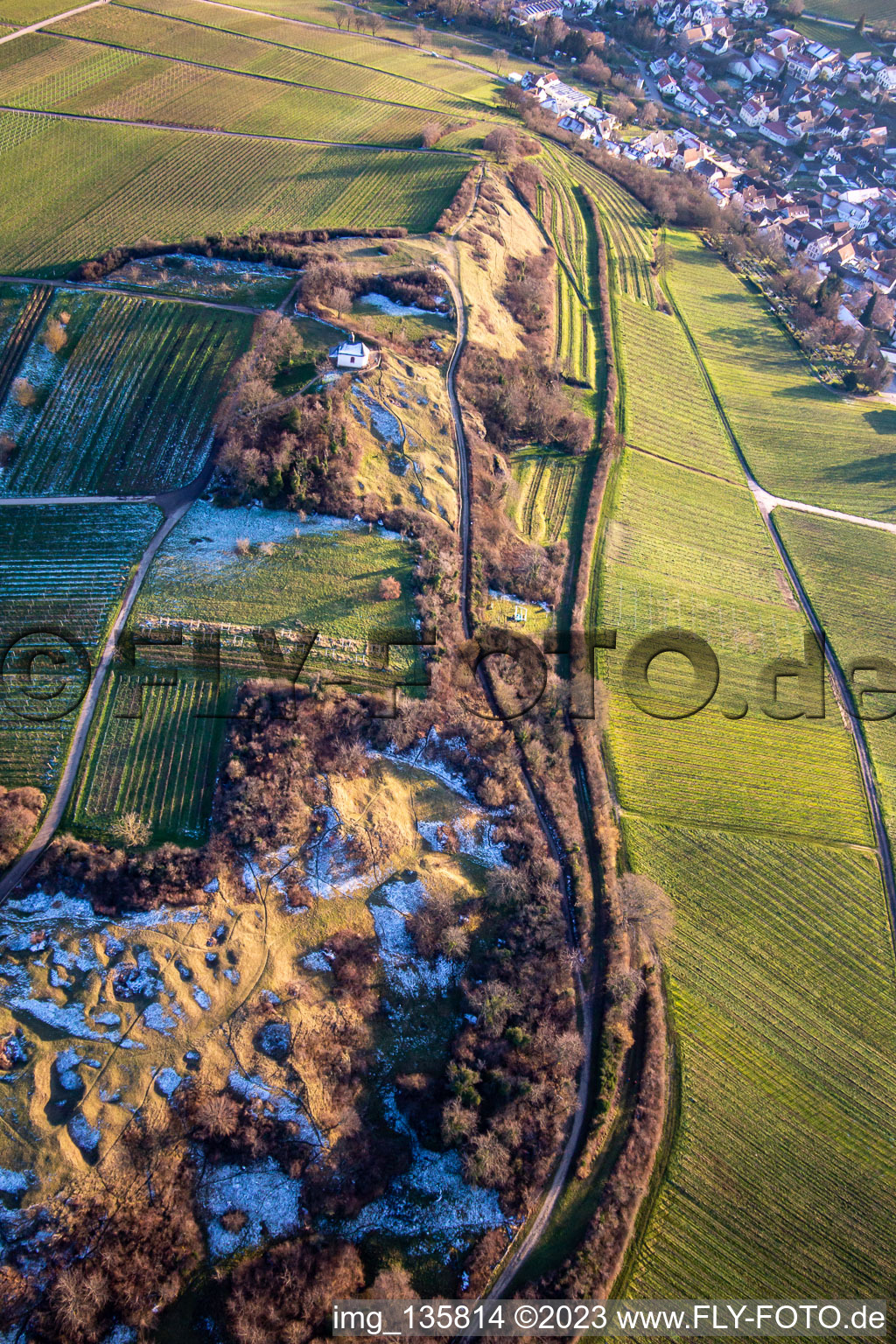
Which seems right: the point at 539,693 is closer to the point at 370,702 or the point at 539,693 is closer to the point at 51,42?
the point at 370,702

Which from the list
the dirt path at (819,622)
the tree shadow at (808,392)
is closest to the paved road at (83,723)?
the dirt path at (819,622)

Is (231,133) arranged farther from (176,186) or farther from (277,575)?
(277,575)

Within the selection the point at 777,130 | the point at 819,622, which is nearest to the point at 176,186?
the point at 819,622

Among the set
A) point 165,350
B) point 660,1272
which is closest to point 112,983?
point 660,1272

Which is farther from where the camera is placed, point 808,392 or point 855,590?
point 808,392

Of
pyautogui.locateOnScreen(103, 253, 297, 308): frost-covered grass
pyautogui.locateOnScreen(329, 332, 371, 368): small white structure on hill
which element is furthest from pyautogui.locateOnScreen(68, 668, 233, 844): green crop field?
pyautogui.locateOnScreen(103, 253, 297, 308): frost-covered grass

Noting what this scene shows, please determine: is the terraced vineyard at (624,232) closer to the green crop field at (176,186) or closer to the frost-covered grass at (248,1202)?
→ the green crop field at (176,186)
